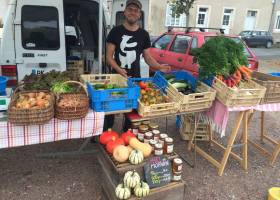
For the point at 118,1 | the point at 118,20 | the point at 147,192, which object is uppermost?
the point at 118,1

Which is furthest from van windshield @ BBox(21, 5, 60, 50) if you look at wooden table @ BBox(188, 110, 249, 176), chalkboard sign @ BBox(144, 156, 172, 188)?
wooden table @ BBox(188, 110, 249, 176)

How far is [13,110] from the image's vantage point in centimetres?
244

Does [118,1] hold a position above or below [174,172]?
above

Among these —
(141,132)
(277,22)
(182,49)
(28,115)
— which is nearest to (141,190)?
(141,132)

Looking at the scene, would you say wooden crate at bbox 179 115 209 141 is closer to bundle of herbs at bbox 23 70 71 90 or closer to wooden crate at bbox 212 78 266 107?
wooden crate at bbox 212 78 266 107

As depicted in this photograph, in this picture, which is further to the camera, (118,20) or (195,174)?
(118,20)

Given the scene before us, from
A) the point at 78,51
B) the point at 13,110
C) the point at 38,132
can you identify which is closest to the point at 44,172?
the point at 38,132

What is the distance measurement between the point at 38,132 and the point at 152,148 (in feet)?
3.84

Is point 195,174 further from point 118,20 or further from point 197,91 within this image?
point 118,20

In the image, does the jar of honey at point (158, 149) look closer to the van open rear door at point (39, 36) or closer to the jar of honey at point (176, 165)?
the jar of honey at point (176, 165)

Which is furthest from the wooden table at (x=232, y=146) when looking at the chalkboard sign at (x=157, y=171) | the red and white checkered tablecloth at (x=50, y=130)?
the red and white checkered tablecloth at (x=50, y=130)

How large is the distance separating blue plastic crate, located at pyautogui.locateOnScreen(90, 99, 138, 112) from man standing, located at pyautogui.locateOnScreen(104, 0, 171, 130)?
0.53 meters

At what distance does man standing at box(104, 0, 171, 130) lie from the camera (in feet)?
11.7

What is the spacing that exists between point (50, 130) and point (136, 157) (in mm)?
884
